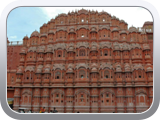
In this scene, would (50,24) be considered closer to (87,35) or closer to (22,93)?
(87,35)

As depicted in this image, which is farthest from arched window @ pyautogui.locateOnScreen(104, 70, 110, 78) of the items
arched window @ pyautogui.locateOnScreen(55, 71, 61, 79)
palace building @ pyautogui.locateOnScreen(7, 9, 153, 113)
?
arched window @ pyautogui.locateOnScreen(55, 71, 61, 79)

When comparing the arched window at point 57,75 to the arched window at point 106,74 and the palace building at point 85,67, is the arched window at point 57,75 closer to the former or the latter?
the palace building at point 85,67

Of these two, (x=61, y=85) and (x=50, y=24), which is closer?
(x=61, y=85)

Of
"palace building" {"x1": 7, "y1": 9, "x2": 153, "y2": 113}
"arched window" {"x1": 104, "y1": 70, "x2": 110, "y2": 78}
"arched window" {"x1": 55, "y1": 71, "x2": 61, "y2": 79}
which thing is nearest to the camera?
"palace building" {"x1": 7, "y1": 9, "x2": 153, "y2": 113}

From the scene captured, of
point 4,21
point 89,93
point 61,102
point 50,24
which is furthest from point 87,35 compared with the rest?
point 4,21

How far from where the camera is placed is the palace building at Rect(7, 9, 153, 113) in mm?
23766

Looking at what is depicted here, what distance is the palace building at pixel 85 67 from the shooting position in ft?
78.0

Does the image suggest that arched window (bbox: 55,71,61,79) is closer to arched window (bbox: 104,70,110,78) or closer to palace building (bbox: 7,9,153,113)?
palace building (bbox: 7,9,153,113)

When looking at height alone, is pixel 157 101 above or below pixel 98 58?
below

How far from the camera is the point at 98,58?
26.0 m

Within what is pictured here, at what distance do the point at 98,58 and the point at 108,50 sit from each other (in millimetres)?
1820

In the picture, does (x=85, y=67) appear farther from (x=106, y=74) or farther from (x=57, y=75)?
(x=57, y=75)

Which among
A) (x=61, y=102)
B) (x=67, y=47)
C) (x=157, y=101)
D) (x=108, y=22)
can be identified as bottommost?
(x=61, y=102)

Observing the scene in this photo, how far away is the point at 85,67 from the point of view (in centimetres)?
2462
